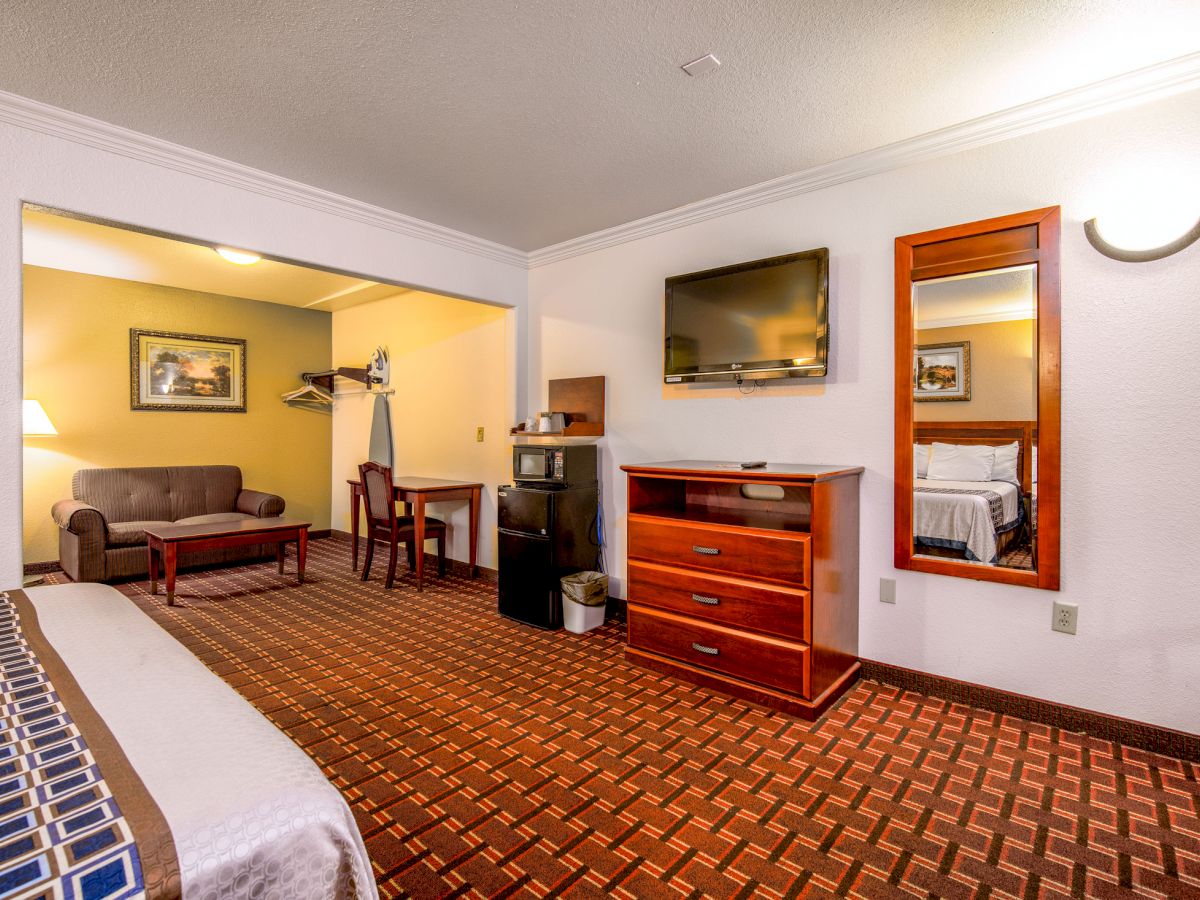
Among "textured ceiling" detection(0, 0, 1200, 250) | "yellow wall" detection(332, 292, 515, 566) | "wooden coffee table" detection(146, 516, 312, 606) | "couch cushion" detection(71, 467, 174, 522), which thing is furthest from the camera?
"couch cushion" detection(71, 467, 174, 522)

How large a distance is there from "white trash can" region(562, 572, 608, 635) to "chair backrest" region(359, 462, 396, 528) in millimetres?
1588

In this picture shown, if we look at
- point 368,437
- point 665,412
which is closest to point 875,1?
point 665,412

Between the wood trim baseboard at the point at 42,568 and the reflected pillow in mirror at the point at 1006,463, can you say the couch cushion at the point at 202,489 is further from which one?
the reflected pillow in mirror at the point at 1006,463

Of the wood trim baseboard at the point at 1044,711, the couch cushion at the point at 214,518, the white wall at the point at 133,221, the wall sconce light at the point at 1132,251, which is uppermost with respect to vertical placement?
the white wall at the point at 133,221

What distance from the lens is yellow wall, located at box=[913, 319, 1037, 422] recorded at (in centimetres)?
241

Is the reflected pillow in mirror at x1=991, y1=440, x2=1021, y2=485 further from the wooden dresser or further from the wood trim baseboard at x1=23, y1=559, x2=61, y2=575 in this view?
the wood trim baseboard at x1=23, y1=559, x2=61, y2=575

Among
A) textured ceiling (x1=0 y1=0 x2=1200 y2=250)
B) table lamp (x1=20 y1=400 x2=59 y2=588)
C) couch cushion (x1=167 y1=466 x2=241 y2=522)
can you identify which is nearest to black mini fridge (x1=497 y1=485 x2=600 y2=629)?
textured ceiling (x1=0 y1=0 x2=1200 y2=250)

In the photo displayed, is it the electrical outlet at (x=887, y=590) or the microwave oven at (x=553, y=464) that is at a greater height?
the microwave oven at (x=553, y=464)

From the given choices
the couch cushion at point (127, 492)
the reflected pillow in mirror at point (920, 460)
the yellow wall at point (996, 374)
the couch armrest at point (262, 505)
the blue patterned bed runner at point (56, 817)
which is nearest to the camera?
the blue patterned bed runner at point (56, 817)

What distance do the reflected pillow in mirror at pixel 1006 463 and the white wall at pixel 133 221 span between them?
3361mm

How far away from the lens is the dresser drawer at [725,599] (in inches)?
94.6

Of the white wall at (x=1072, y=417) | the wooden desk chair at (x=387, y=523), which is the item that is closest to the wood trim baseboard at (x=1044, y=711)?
the white wall at (x=1072, y=417)

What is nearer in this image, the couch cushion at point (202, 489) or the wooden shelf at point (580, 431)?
the wooden shelf at point (580, 431)

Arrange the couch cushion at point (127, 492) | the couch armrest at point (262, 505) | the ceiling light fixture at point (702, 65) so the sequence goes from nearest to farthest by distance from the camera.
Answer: the ceiling light fixture at point (702, 65) < the couch cushion at point (127, 492) < the couch armrest at point (262, 505)
